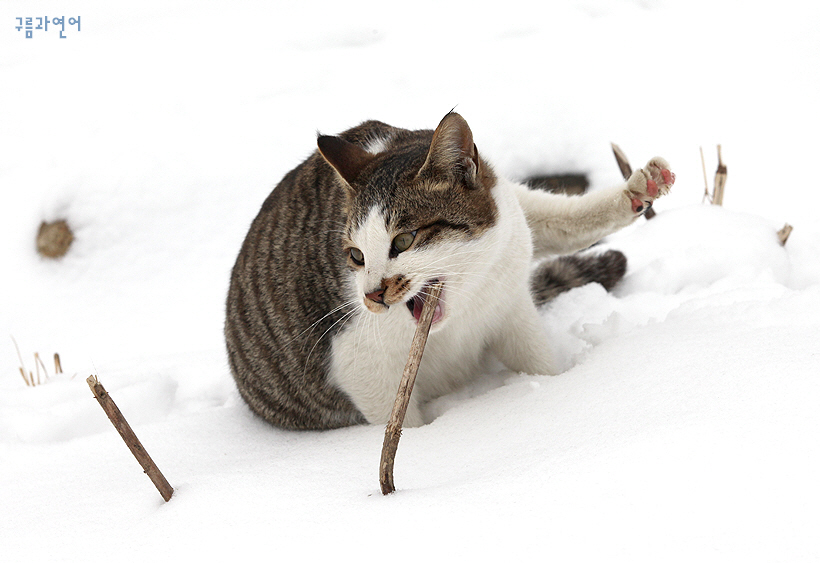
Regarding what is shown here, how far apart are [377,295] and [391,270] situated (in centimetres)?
8

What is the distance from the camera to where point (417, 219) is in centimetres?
189

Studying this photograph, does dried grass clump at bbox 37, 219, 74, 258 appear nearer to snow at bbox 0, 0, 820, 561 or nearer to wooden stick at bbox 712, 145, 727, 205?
snow at bbox 0, 0, 820, 561

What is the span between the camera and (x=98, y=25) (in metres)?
5.61

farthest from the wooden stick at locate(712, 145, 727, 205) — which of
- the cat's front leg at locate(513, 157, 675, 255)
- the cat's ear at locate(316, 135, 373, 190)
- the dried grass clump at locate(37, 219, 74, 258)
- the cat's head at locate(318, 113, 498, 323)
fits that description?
the dried grass clump at locate(37, 219, 74, 258)

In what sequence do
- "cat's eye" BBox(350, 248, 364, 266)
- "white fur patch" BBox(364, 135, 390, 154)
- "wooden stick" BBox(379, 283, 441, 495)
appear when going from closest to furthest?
"wooden stick" BBox(379, 283, 441, 495)
"cat's eye" BBox(350, 248, 364, 266)
"white fur patch" BBox(364, 135, 390, 154)

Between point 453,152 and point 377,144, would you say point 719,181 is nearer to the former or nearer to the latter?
point 377,144

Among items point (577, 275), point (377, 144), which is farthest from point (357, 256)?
point (577, 275)

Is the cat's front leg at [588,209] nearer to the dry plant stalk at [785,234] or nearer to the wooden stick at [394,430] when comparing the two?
the dry plant stalk at [785,234]

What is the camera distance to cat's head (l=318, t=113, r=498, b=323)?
1834mm

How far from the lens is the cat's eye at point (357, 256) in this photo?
2.03m

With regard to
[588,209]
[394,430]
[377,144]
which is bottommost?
[394,430]

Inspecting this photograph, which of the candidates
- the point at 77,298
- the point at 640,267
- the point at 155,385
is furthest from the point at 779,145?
the point at 77,298

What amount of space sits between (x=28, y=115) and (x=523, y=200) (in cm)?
410

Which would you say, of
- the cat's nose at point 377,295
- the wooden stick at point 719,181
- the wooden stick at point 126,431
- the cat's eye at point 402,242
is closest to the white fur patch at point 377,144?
the cat's eye at point 402,242
